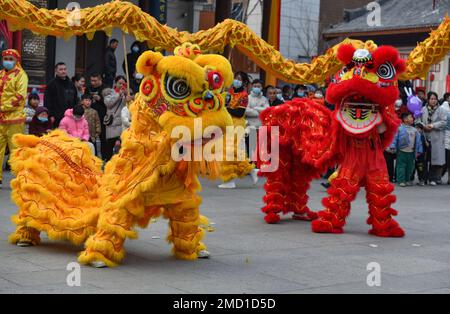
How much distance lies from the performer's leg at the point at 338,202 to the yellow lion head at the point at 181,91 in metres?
2.15

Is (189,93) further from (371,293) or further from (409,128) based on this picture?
(409,128)

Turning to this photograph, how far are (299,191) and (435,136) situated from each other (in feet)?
18.7

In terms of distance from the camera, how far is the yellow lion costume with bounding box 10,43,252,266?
580 centimetres

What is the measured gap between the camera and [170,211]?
20.1ft

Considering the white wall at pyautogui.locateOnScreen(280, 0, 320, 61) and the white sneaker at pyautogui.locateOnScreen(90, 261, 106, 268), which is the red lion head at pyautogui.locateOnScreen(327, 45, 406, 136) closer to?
the white sneaker at pyautogui.locateOnScreen(90, 261, 106, 268)

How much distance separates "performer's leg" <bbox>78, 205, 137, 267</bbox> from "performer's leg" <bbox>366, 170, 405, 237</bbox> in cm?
273

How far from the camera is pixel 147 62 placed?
5863mm

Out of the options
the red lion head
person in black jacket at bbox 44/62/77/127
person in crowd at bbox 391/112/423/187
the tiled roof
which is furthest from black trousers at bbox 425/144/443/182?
the tiled roof

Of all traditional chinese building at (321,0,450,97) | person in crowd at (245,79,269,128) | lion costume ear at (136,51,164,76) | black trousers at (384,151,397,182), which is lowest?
black trousers at (384,151,397,182)

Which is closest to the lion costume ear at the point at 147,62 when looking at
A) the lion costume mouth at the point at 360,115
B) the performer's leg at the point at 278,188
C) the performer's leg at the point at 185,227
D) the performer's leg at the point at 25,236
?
the performer's leg at the point at 185,227

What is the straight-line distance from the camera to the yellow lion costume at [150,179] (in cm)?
580

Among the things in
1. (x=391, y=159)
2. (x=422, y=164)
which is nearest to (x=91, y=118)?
(x=391, y=159)

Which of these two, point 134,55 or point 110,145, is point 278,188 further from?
point 134,55

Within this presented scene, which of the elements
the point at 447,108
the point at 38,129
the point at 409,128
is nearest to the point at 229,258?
A: the point at 38,129
